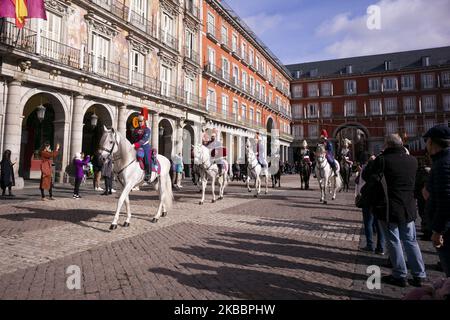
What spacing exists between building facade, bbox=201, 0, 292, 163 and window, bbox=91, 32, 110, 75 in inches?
438

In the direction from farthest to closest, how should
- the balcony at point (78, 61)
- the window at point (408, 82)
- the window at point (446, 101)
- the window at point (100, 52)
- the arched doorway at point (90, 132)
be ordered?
the window at point (408, 82) → the window at point (446, 101) → the arched doorway at point (90, 132) → the window at point (100, 52) → the balcony at point (78, 61)

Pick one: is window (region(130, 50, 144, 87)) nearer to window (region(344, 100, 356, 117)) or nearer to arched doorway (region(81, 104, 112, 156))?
arched doorway (region(81, 104, 112, 156))

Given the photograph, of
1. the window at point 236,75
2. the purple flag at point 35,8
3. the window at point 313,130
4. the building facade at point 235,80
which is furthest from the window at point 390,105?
the purple flag at point 35,8

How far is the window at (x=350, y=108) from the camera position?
49031 mm

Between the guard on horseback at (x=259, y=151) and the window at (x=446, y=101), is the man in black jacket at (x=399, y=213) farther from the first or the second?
the window at (x=446, y=101)

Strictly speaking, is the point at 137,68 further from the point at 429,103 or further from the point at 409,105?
the point at 429,103

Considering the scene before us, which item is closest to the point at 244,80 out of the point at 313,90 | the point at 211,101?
the point at 211,101

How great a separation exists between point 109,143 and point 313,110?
165ft

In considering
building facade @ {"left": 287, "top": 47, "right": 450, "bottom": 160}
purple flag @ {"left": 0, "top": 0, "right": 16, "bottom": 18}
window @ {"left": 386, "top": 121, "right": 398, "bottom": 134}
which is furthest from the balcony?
window @ {"left": 386, "top": 121, "right": 398, "bottom": 134}

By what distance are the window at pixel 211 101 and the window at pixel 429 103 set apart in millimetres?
37002

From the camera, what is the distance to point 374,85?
4822 centimetres

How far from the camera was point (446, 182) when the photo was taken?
264 cm
